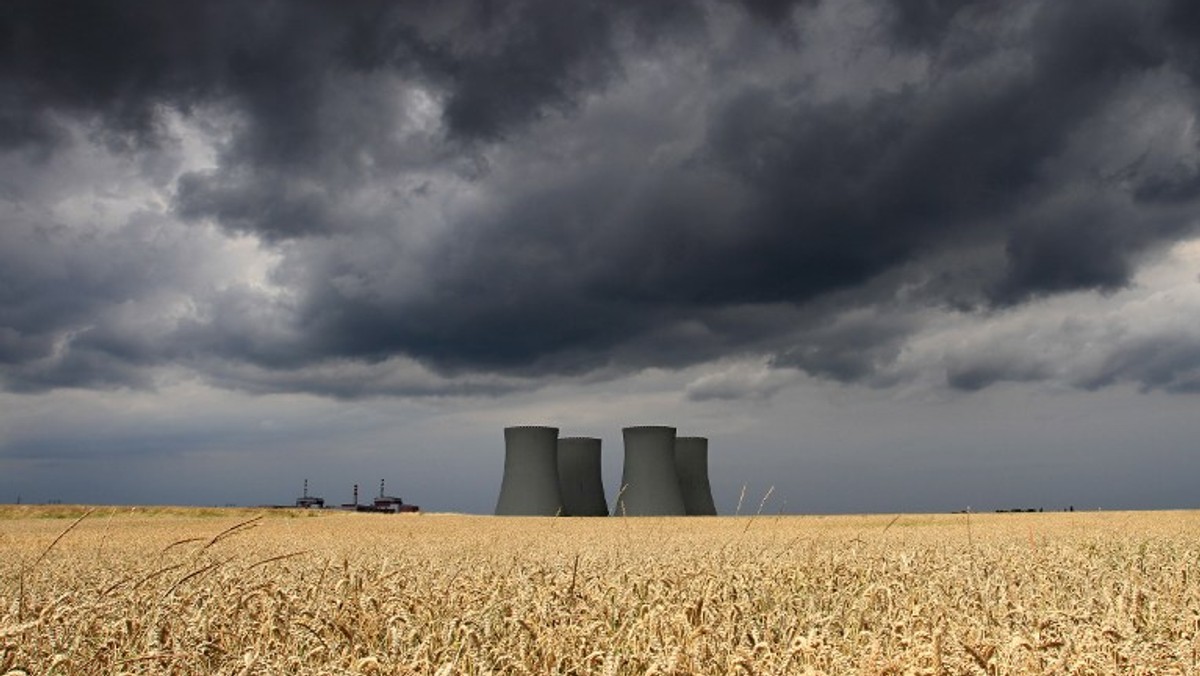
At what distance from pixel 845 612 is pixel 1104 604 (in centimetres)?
172

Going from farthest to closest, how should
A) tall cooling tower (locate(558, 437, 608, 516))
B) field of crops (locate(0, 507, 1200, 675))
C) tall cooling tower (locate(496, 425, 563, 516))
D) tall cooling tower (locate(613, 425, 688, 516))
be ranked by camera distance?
1. tall cooling tower (locate(558, 437, 608, 516))
2. tall cooling tower (locate(613, 425, 688, 516))
3. tall cooling tower (locate(496, 425, 563, 516))
4. field of crops (locate(0, 507, 1200, 675))

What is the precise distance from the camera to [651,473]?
3528 centimetres

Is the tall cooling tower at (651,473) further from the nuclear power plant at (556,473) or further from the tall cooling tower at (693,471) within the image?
the tall cooling tower at (693,471)

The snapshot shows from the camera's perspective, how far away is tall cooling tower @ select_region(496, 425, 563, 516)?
34312mm

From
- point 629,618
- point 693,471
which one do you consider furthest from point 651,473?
point 629,618

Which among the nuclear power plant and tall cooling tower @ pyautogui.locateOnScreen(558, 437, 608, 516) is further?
tall cooling tower @ pyautogui.locateOnScreen(558, 437, 608, 516)

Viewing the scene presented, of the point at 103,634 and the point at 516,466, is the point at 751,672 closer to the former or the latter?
the point at 103,634

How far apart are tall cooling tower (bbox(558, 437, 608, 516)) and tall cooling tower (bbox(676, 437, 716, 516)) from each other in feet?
12.0

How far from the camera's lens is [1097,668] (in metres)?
3.58

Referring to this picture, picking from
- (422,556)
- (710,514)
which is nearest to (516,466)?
(710,514)

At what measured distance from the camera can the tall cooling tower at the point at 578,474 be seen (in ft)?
133

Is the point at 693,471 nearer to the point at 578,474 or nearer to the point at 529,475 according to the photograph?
the point at 578,474

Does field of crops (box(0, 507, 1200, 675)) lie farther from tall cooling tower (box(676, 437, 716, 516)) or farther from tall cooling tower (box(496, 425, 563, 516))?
tall cooling tower (box(676, 437, 716, 516))

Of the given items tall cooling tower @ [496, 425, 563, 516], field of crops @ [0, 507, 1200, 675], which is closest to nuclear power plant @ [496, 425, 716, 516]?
tall cooling tower @ [496, 425, 563, 516]
